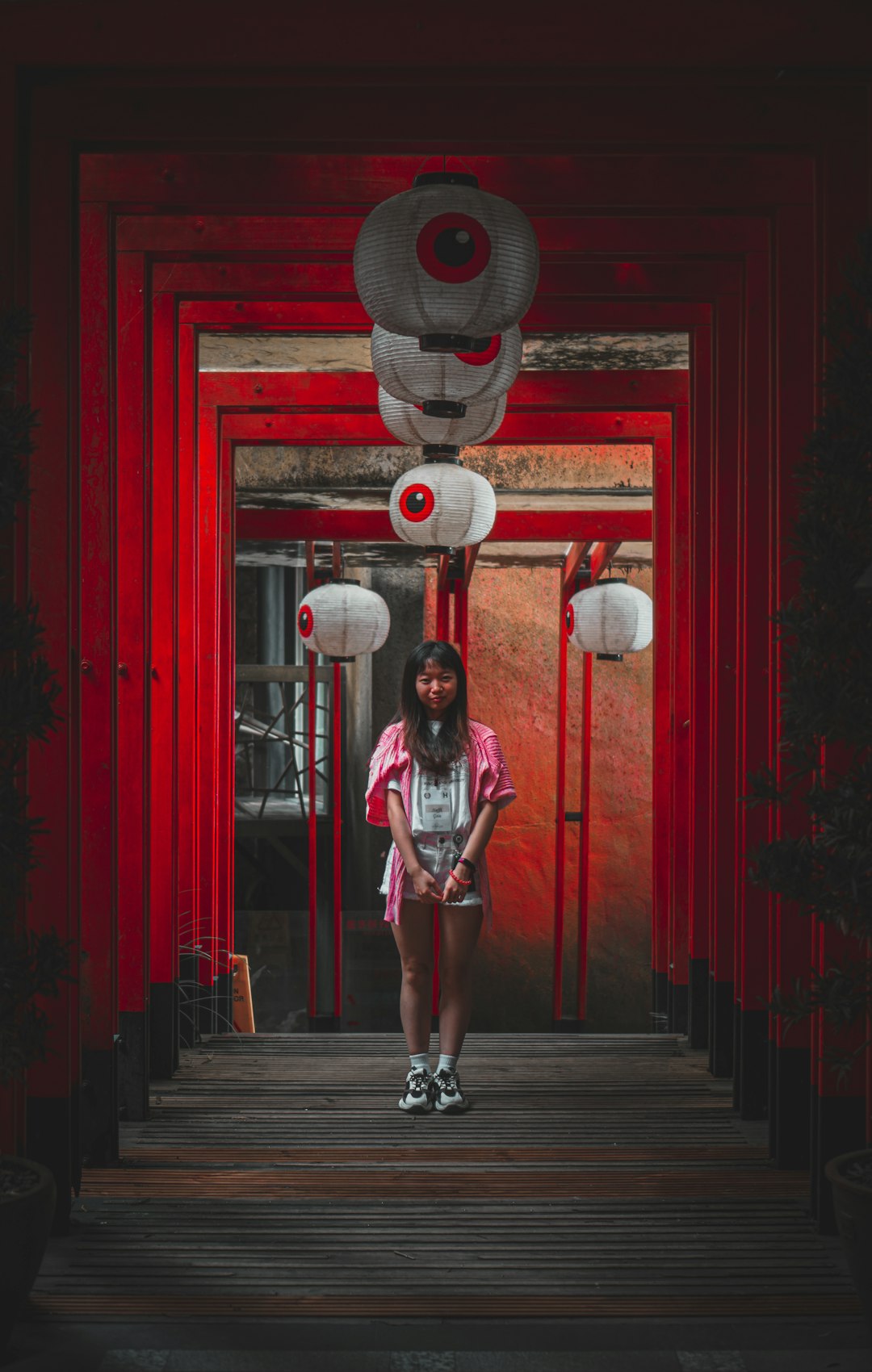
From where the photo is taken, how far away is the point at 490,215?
3301mm

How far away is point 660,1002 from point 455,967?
115 inches

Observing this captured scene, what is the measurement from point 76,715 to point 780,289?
2.36m

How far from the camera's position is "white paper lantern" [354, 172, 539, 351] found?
10.8 ft

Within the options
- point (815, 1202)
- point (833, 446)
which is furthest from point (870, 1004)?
point (833, 446)

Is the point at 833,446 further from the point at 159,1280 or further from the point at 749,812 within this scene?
the point at 159,1280

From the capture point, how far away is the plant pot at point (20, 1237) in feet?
8.62

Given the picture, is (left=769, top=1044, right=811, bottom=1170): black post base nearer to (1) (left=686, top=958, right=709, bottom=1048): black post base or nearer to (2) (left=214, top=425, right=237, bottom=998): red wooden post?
(1) (left=686, top=958, right=709, bottom=1048): black post base

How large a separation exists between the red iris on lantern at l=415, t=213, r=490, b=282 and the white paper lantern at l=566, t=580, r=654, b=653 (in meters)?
5.49

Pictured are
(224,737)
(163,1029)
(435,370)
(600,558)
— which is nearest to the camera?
(435,370)

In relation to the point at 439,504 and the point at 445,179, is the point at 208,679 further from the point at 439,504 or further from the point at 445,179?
the point at 445,179

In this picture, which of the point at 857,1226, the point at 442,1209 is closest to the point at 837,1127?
the point at 857,1226

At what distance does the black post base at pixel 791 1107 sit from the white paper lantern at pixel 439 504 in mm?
2765

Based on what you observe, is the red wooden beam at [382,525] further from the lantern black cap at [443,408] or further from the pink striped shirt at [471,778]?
the lantern black cap at [443,408]

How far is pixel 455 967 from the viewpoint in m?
4.53
